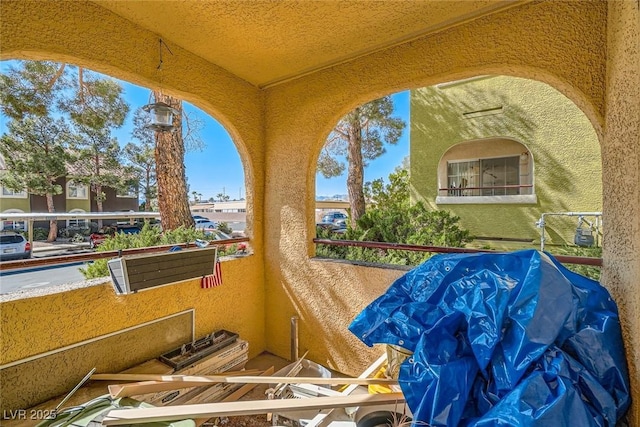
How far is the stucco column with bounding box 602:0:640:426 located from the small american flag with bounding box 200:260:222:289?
10.0ft

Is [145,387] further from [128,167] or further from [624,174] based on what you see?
[128,167]

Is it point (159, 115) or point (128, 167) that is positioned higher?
point (128, 167)

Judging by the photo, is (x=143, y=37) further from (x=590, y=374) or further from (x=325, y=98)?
(x=590, y=374)

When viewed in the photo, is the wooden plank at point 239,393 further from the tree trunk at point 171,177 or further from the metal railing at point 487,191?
the metal railing at point 487,191

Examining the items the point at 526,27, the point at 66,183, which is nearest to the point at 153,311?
the point at 526,27

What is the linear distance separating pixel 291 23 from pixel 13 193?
8667mm

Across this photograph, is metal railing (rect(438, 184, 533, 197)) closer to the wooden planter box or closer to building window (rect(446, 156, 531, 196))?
building window (rect(446, 156, 531, 196))

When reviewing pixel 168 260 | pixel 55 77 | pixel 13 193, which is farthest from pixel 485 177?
pixel 13 193

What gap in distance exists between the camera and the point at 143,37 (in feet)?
8.25

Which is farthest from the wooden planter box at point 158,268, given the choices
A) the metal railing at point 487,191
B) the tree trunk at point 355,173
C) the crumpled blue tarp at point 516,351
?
the metal railing at point 487,191

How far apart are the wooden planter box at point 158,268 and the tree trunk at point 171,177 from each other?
10.1 feet

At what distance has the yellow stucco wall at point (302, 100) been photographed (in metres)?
1.95

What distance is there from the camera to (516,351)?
109 centimetres

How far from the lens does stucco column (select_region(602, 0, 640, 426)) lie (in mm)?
1251
